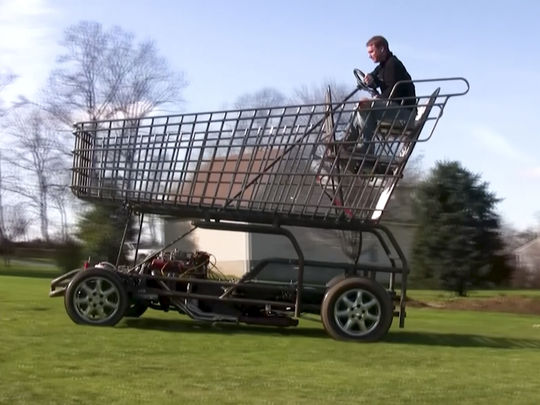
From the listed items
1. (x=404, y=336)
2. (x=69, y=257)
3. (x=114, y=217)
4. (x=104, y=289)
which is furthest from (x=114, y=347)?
(x=69, y=257)

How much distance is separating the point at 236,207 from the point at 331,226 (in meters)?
1.09

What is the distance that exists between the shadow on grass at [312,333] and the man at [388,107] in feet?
7.52

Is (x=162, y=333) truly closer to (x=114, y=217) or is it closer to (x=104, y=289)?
(x=104, y=289)

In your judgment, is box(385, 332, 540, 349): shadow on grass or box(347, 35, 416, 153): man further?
box(385, 332, 540, 349): shadow on grass

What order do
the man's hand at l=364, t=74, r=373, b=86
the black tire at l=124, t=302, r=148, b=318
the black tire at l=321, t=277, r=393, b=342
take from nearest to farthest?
the black tire at l=321, t=277, r=393, b=342
the man's hand at l=364, t=74, r=373, b=86
the black tire at l=124, t=302, r=148, b=318

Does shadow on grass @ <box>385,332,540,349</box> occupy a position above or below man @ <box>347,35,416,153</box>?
below

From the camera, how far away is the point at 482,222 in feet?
118

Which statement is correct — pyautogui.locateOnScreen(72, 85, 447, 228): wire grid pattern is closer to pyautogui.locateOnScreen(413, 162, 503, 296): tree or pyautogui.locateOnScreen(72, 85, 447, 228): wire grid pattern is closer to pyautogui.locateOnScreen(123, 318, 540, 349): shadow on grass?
pyautogui.locateOnScreen(123, 318, 540, 349): shadow on grass

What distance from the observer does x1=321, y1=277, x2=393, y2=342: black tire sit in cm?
A: 959

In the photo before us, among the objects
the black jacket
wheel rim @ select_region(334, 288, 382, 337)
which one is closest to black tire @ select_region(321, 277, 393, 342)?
wheel rim @ select_region(334, 288, 382, 337)

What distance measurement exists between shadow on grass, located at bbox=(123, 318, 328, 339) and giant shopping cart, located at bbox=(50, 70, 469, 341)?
0.60 feet

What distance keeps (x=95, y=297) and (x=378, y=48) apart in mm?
4266

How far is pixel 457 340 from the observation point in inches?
409

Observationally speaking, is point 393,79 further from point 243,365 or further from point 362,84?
point 243,365
